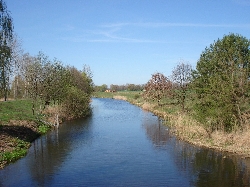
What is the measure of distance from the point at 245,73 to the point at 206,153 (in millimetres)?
7590

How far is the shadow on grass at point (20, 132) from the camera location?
24.5 metres

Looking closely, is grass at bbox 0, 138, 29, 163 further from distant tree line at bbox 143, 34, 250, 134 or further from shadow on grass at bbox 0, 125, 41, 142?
distant tree line at bbox 143, 34, 250, 134

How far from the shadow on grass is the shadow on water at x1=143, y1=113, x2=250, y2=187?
12859 mm

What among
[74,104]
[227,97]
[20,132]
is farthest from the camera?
[74,104]

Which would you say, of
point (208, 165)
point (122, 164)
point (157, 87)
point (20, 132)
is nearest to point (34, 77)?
point (20, 132)

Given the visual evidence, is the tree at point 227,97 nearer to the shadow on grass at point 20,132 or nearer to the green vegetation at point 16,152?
the green vegetation at point 16,152

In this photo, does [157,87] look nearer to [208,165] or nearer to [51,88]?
[51,88]

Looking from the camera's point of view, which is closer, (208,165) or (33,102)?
(208,165)

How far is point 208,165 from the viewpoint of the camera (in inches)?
725

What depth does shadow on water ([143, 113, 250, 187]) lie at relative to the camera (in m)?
15.5

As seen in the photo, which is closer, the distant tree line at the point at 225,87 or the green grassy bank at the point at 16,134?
the green grassy bank at the point at 16,134

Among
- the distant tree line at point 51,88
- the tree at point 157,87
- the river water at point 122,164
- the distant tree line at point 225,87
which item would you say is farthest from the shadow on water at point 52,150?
the tree at point 157,87

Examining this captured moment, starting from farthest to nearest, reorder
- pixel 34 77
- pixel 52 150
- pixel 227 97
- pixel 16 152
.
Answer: pixel 34 77 < pixel 52 150 < pixel 227 97 < pixel 16 152

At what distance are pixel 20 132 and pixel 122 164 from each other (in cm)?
1300
